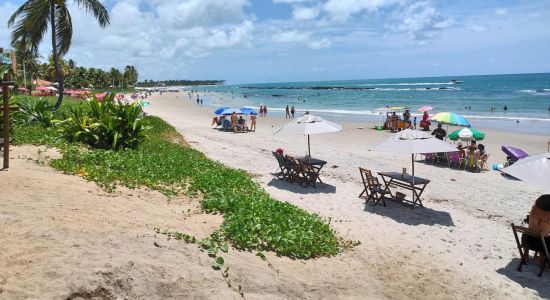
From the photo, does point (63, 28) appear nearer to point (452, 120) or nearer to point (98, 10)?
point (98, 10)

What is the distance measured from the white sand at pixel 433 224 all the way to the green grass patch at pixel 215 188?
2.76ft

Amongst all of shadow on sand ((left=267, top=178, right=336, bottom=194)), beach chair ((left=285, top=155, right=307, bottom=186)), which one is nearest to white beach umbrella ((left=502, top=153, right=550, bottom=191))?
shadow on sand ((left=267, top=178, right=336, bottom=194))

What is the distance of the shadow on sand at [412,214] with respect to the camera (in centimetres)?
789

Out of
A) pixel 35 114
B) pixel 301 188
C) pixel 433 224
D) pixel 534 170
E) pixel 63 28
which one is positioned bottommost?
pixel 433 224

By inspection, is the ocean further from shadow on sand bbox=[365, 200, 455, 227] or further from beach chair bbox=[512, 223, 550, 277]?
beach chair bbox=[512, 223, 550, 277]

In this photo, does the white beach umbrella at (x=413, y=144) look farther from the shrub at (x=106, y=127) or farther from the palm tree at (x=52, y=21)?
the palm tree at (x=52, y=21)

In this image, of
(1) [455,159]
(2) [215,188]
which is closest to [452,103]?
(1) [455,159]

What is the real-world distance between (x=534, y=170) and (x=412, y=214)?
2.64 metres

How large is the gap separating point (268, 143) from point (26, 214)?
14333mm

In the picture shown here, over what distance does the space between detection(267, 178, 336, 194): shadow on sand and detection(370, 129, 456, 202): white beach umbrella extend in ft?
6.16

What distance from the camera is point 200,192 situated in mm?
7660

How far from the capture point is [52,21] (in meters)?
15.3

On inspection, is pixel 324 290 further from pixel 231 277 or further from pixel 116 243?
pixel 116 243

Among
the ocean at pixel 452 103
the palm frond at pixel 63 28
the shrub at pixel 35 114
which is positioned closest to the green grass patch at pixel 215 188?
the shrub at pixel 35 114
